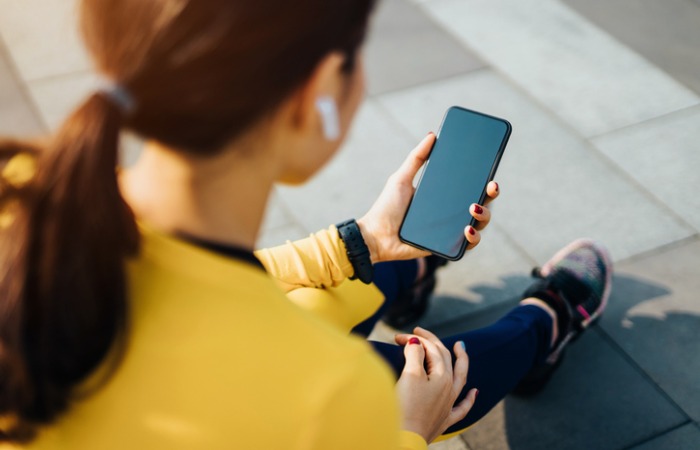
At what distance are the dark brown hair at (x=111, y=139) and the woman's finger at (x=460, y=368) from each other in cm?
95

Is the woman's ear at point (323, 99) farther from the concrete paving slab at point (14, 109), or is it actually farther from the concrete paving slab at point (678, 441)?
the concrete paving slab at point (14, 109)

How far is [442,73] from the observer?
3596 mm

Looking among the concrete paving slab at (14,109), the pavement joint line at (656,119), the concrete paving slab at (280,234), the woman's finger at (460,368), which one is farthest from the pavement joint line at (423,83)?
the woman's finger at (460,368)

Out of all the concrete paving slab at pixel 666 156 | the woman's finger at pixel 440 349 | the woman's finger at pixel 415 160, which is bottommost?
the concrete paving slab at pixel 666 156

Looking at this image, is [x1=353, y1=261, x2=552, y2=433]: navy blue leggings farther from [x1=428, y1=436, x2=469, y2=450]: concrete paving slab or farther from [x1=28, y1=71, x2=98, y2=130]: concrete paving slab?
[x1=28, y1=71, x2=98, y2=130]: concrete paving slab

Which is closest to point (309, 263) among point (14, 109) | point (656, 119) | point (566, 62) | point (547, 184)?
point (547, 184)

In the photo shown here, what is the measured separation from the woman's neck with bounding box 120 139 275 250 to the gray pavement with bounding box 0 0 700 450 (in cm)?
134

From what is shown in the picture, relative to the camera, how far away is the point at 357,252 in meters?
1.97

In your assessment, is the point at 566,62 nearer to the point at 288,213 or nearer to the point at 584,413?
the point at 288,213

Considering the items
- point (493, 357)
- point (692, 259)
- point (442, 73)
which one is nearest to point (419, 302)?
point (493, 357)

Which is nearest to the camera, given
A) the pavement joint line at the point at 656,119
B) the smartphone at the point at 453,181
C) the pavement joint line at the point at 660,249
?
the smartphone at the point at 453,181

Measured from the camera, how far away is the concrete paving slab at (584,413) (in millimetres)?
2270

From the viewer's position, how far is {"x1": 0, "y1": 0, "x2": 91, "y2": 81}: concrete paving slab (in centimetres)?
354

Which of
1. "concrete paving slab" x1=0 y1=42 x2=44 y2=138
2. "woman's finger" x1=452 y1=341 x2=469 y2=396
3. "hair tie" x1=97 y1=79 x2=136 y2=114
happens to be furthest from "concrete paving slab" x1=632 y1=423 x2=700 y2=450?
"concrete paving slab" x1=0 y1=42 x2=44 y2=138
